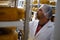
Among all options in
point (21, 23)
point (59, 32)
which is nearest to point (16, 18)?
point (21, 23)

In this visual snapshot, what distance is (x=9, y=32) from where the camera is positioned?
3.64 feet

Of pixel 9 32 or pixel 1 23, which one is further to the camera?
pixel 9 32

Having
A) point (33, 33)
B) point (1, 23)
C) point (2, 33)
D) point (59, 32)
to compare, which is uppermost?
point (1, 23)

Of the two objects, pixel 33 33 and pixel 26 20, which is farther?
pixel 33 33

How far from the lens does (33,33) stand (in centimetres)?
242

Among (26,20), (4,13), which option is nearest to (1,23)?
(4,13)

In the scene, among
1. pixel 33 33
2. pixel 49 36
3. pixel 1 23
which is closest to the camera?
pixel 1 23

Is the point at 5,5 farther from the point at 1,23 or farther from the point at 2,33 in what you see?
the point at 2,33

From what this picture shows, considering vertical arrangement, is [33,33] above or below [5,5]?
below

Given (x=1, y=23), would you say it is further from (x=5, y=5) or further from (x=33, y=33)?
(x=33, y=33)

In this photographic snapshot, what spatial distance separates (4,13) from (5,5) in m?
0.07

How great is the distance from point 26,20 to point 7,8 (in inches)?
7.0

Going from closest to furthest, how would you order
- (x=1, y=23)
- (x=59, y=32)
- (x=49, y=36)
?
(x=1, y=23) < (x=59, y=32) < (x=49, y=36)

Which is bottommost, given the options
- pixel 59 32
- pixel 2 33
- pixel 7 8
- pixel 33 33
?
pixel 33 33
